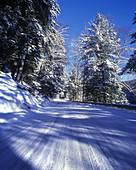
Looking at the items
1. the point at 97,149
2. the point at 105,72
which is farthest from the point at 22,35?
the point at 105,72

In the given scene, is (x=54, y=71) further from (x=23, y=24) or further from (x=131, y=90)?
(x=131, y=90)

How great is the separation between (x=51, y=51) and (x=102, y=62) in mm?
7911

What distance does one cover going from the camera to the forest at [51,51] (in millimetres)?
7719

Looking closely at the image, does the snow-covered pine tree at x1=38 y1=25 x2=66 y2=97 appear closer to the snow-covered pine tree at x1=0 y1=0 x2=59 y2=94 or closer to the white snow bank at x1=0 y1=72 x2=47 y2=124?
the snow-covered pine tree at x1=0 y1=0 x2=59 y2=94

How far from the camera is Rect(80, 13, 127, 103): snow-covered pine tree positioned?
13570 millimetres

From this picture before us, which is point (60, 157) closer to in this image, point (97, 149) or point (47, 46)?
point (97, 149)

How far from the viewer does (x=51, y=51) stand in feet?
34.3

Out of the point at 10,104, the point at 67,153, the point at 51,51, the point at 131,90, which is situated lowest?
the point at 67,153

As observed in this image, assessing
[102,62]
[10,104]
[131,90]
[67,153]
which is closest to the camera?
[67,153]

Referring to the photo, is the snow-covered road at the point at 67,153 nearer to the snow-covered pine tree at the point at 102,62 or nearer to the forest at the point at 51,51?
the forest at the point at 51,51

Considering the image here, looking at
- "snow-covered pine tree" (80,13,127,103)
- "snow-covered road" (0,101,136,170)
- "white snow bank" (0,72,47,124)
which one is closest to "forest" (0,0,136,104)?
"snow-covered pine tree" (80,13,127,103)

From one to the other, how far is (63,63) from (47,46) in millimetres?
13758

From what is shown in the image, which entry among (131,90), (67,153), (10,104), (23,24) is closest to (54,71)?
(23,24)

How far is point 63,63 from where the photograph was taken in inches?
909
